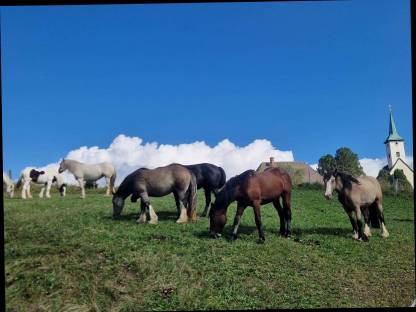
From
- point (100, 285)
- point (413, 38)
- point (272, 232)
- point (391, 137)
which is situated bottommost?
point (100, 285)

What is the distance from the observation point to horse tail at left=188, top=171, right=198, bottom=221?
8.80 meters

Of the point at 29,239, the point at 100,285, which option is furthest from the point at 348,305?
the point at 29,239

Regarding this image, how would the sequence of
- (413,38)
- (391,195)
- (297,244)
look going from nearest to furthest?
(413,38) → (297,244) → (391,195)

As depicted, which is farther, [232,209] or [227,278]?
[232,209]

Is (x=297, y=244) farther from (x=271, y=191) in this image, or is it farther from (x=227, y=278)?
(x=227, y=278)

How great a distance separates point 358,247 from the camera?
8281 mm

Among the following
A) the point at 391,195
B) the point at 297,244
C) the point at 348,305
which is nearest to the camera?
the point at 348,305

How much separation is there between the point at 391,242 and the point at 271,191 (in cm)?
276

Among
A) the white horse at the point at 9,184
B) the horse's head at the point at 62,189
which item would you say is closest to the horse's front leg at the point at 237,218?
the horse's head at the point at 62,189

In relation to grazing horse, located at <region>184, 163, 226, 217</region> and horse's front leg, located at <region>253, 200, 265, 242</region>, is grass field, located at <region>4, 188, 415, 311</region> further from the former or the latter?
grazing horse, located at <region>184, 163, 226, 217</region>

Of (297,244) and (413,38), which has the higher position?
(413,38)

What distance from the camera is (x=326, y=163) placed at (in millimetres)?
8836

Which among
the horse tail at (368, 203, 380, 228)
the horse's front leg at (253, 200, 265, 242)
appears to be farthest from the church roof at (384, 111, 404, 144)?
the horse's front leg at (253, 200, 265, 242)

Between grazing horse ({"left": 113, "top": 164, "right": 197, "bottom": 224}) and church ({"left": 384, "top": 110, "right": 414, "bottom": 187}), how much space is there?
14.0 feet
